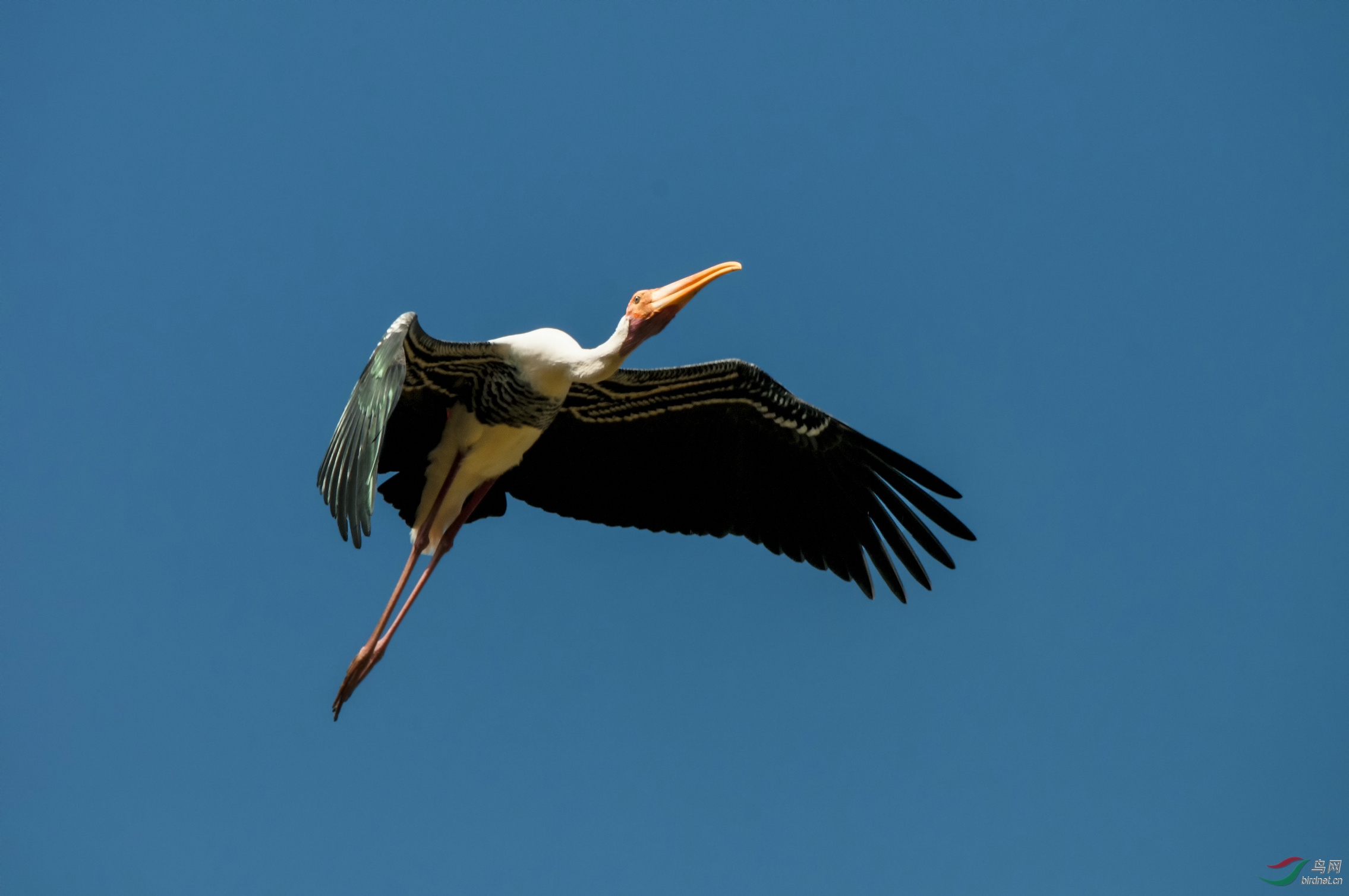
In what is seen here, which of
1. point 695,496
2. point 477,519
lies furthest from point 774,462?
point 477,519

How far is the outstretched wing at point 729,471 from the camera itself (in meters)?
9.70

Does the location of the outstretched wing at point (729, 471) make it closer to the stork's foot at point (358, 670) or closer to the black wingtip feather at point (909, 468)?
the black wingtip feather at point (909, 468)

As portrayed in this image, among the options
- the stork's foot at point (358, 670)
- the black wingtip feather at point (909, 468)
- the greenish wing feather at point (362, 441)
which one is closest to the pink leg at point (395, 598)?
the stork's foot at point (358, 670)

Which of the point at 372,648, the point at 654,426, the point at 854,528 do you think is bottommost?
the point at 372,648

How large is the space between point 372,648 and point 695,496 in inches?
113

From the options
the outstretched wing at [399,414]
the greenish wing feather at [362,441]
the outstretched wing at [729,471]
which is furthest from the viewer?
the outstretched wing at [729,471]

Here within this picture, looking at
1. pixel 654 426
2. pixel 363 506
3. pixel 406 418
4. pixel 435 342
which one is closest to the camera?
pixel 363 506

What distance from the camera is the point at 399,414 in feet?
30.5

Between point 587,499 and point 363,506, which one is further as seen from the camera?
point 587,499

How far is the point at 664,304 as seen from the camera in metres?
8.79

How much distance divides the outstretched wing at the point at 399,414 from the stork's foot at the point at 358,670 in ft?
4.38

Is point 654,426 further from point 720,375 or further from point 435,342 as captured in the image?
point 435,342

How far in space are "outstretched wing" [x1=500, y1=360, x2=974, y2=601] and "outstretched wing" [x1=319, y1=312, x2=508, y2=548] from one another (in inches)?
33.9

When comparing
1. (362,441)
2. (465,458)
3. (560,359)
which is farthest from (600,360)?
(362,441)
